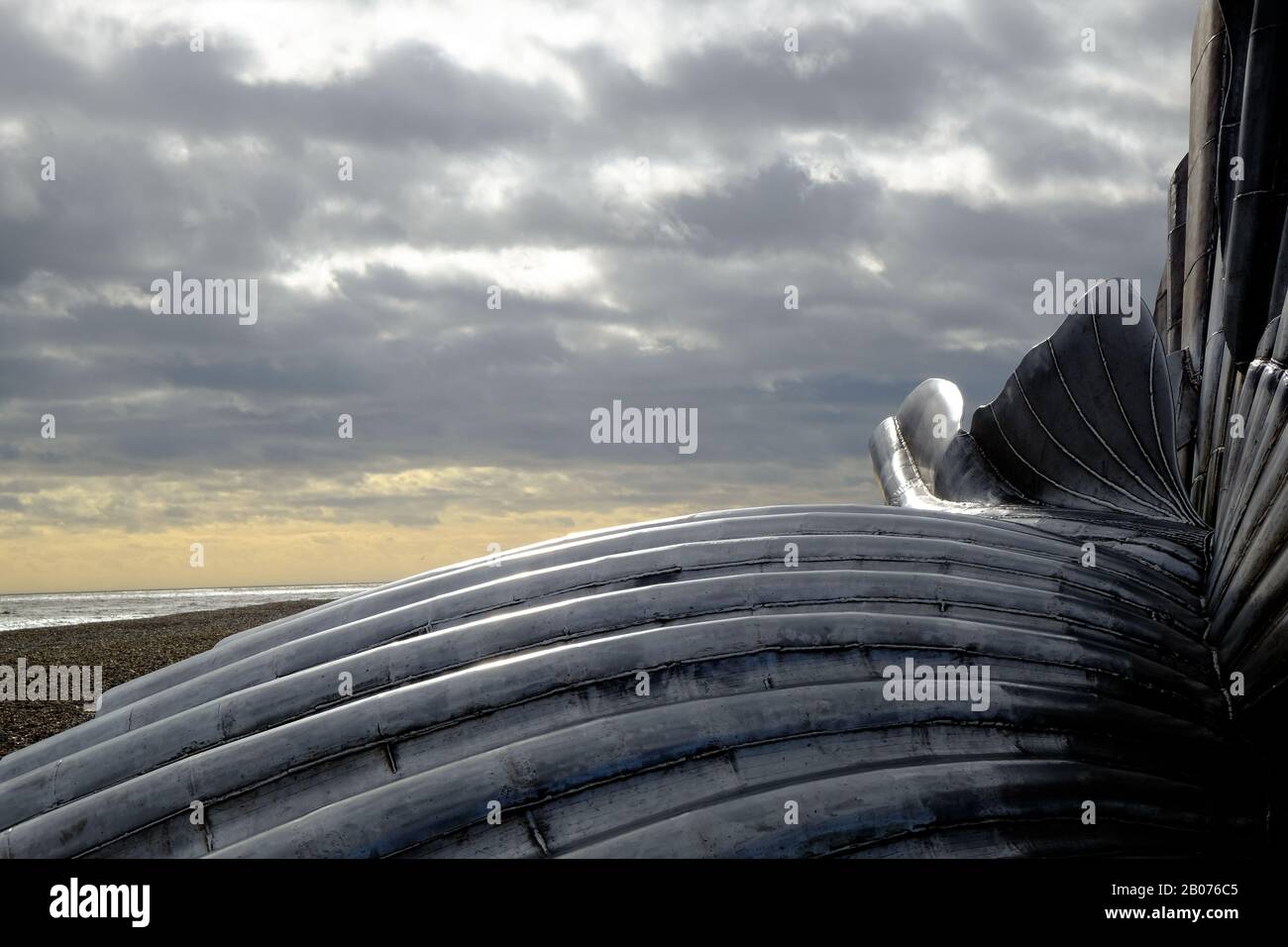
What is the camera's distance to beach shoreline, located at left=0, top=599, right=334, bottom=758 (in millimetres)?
12469

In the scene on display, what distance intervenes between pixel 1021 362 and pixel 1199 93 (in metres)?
3.13

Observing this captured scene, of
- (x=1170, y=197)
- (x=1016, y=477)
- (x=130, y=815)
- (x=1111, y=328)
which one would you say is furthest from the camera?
(x=1170, y=197)

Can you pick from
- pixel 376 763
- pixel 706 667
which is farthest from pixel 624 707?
pixel 376 763

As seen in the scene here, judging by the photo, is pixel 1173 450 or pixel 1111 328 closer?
pixel 1173 450

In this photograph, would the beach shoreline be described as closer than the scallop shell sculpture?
No

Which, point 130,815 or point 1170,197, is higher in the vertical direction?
point 1170,197

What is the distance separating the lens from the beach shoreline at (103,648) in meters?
12.5

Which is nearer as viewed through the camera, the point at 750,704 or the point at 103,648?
the point at 750,704

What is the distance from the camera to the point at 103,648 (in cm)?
1991

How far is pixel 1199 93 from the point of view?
9.17m

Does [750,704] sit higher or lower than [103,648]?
lower

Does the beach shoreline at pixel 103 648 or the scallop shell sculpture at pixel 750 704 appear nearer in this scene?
the scallop shell sculpture at pixel 750 704
